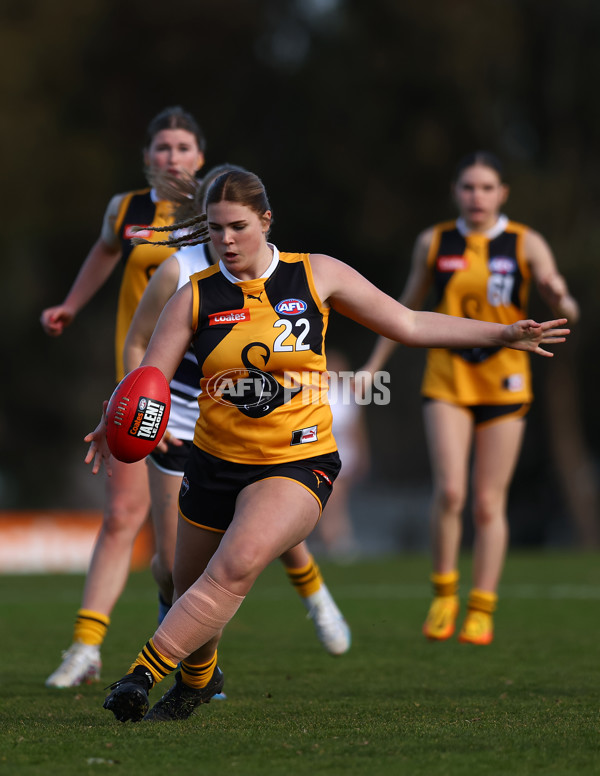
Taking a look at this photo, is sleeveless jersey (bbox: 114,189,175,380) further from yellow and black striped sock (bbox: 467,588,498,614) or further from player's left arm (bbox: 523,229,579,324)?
yellow and black striped sock (bbox: 467,588,498,614)

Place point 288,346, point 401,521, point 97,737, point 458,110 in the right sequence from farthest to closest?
A: 1. point 401,521
2. point 458,110
3. point 288,346
4. point 97,737

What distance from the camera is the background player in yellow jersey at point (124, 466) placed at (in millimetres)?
5660

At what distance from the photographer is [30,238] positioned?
2172cm

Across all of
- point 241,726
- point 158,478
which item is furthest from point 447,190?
point 241,726

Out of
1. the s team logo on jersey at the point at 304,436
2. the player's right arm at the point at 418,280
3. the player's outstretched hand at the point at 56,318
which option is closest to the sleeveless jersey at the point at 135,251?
the player's outstretched hand at the point at 56,318

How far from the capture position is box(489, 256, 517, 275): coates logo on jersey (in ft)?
23.3

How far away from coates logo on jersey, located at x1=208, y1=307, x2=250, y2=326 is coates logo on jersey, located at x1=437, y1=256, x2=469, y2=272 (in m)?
3.00

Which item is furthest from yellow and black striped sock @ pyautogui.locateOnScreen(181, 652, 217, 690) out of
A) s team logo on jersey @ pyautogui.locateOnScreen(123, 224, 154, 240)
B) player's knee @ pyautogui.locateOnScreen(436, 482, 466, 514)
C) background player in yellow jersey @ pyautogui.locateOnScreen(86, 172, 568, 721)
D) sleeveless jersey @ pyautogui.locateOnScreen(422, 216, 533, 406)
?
sleeveless jersey @ pyautogui.locateOnScreen(422, 216, 533, 406)

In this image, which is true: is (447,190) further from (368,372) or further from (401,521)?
(368,372)

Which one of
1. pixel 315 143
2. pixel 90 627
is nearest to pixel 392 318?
pixel 90 627

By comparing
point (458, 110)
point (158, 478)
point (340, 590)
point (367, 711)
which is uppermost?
point (458, 110)

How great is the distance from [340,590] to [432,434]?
3.24 m

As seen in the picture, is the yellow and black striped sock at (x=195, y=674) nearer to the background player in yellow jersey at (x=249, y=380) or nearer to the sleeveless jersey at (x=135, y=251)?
the background player in yellow jersey at (x=249, y=380)

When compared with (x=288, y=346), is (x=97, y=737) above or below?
below
